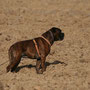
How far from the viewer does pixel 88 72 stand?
323 inches

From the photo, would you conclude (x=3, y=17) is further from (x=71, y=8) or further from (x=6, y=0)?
(x=71, y=8)

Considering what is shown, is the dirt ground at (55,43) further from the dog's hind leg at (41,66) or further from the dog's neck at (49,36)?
the dog's neck at (49,36)

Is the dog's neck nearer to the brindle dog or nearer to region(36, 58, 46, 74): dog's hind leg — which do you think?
the brindle dog

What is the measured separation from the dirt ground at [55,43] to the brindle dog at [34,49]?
416 millimetres

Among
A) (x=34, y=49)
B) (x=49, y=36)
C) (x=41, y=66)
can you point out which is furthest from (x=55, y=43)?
(x=34, y=49)

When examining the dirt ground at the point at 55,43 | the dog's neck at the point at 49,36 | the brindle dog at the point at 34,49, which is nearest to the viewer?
the dirt ground at the point at 55,43

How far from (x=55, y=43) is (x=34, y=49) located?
4718 millimetres

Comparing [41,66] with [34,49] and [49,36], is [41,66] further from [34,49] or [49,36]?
[49,36]

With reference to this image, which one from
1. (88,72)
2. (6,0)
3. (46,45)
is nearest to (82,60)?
(88,72)

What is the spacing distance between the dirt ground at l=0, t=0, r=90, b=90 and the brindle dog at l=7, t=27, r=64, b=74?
42 cm

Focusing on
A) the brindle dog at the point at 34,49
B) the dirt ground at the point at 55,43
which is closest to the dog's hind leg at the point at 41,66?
the brindle dog at the point at 34,49

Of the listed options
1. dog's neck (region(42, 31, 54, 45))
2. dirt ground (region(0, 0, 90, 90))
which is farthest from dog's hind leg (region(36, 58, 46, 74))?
dog's neck (region(42, 31, 54, 45))

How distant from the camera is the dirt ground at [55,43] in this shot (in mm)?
7410

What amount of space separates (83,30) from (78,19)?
247 centimetres
